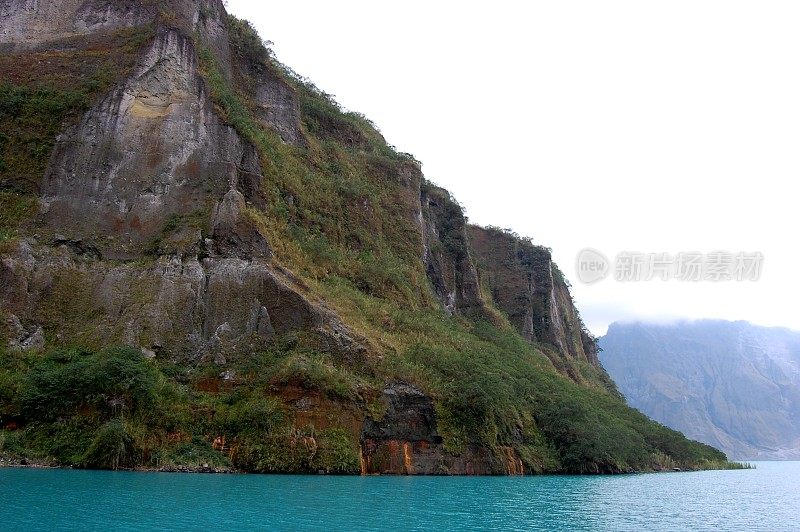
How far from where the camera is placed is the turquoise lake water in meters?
15.1

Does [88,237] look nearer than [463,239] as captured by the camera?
Yes

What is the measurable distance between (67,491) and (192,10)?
37.3m

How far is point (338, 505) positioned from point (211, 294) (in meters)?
16.4

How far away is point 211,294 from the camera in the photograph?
3228cm

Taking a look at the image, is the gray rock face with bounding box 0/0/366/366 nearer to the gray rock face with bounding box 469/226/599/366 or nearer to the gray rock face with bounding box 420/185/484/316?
Result: the gray rock face with bounding box 420/185/484/316

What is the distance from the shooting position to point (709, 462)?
62.5 m

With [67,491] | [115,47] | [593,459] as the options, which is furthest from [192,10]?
[593,459]

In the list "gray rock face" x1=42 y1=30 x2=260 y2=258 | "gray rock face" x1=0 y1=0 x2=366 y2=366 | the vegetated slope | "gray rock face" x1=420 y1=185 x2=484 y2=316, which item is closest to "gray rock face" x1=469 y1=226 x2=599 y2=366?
"gray rock face" x1=420 y1=185 x2=484 y2=316

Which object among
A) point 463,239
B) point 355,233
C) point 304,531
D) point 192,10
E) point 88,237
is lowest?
point 304,531

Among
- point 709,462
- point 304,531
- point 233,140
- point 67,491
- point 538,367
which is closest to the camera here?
point 304,531

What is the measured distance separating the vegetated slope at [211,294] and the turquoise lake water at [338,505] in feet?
9.91

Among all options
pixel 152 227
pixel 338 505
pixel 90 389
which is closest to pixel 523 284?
pixel 152 227

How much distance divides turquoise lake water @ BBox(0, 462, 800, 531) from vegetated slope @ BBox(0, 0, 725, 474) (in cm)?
302

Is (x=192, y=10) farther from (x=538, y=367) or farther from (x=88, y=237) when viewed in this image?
(x=538, y=367)
